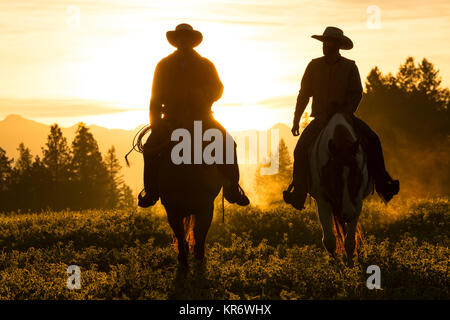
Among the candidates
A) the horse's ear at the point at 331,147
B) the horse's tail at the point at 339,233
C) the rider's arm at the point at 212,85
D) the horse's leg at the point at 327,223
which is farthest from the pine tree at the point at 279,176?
the horse's ear at the point at 331,147

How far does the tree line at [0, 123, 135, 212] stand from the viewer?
77.1 meters

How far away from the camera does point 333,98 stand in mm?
12383

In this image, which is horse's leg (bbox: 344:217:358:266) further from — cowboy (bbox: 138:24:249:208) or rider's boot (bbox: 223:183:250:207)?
cowboy (bbox: 138:24:249:208)

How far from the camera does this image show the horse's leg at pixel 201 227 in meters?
12.2

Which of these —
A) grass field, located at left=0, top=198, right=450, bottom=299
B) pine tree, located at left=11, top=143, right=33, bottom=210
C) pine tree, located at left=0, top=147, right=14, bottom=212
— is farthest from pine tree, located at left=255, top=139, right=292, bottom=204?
grass field, located at left=0, top=198, right=450, bottom=299

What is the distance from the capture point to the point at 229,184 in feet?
41.0

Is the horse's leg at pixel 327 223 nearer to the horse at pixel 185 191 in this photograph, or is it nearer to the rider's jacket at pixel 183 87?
the horse at pixel 185 191

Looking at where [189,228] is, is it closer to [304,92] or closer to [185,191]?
[185,191]

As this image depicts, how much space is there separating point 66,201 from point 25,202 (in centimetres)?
491

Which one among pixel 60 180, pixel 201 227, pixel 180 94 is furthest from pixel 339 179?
pixel 60 180

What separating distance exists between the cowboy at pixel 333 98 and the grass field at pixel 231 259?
1532 millimetres

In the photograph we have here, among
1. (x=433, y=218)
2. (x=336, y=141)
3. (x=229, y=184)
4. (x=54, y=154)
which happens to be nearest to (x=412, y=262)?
(x=336, y=141)

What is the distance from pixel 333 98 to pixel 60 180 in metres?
73.4

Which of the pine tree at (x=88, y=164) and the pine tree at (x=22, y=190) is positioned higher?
the pine tree at (x=88, y=164)
